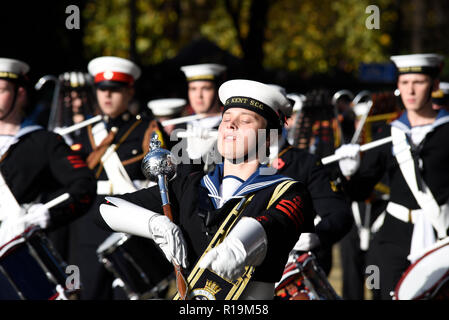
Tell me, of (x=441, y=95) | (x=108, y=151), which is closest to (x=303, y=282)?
(x=108, y=151)

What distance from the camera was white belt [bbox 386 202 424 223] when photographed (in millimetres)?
5800

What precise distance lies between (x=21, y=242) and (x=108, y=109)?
85.0 inches

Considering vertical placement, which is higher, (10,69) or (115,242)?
(10,69)

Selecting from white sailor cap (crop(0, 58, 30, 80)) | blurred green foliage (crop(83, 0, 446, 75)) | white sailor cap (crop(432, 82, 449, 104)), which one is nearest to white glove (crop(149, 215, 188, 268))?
white sailor cap (crop(0, 58, 30, 80))

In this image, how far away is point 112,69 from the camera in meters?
6.93

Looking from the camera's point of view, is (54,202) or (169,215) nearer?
(169,215)

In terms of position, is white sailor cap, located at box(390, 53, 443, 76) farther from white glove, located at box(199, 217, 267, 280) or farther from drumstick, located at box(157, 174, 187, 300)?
white glove, located at box(199, 217, 267, 280)

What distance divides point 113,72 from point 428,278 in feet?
11.4

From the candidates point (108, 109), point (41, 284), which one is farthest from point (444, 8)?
point (41, 284)

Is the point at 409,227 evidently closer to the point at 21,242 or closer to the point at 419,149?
the point at 419,149

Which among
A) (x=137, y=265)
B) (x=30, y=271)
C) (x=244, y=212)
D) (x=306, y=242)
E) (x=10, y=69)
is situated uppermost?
(x=10, y=69)

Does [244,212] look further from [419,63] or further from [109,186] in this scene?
[109,186]

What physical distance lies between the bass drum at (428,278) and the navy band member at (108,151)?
2464 millimetres

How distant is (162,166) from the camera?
11.2ft
